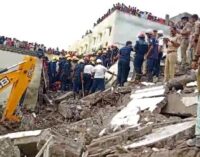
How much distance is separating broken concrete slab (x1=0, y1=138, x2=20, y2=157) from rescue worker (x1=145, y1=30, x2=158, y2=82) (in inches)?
304

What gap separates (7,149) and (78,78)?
10.4m

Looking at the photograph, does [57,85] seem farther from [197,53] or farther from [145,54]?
[197,53]

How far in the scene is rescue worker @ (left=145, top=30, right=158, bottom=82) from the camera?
15289mm

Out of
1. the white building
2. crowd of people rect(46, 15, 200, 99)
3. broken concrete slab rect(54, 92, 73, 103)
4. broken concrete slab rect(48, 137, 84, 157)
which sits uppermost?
the white building

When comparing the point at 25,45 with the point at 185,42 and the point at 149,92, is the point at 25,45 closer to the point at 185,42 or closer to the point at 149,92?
the point at 185,42

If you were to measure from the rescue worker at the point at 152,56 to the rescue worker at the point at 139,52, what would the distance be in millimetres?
201

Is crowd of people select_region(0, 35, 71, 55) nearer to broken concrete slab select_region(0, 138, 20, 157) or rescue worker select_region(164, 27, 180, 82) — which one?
rescue worker select_region(164, 27, 180, 82)

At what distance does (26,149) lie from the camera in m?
9.12

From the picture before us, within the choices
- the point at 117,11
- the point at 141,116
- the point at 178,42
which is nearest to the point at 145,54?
the point at 178,42

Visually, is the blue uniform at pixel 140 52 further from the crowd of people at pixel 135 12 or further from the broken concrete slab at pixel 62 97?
the crowd of people at pixel 135 12

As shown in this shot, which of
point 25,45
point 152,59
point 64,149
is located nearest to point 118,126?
point 64,149

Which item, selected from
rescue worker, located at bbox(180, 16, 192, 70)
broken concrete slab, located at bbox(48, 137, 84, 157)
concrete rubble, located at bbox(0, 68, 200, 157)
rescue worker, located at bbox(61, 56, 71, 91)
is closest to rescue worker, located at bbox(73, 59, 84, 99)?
rescue worker, located at bbox(61, 56, 71, 91)

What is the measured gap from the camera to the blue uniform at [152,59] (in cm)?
1532

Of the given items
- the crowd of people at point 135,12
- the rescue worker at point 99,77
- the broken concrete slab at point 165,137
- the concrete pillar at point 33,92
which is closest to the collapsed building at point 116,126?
the broken concrete slab at point 165,137
